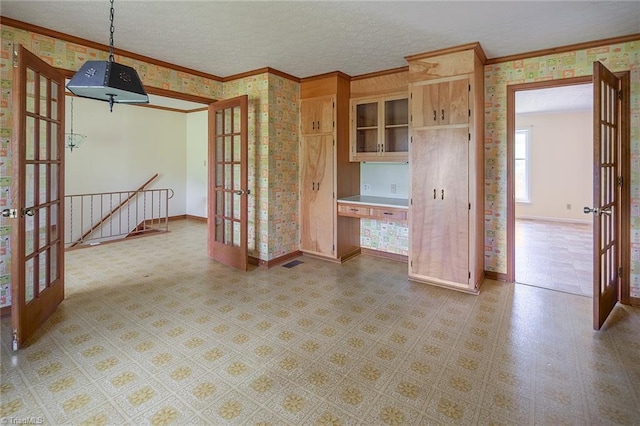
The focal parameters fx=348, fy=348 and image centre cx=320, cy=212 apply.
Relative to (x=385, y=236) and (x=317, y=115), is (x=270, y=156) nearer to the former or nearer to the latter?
(x=317, y=115)

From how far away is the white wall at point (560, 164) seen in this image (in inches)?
304

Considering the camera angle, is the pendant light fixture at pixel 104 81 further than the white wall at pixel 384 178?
No

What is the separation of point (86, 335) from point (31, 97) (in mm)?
1873

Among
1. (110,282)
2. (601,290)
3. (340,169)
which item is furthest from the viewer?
(340,169)

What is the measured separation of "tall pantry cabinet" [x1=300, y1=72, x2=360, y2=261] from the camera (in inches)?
183

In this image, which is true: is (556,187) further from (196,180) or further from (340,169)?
(196,180)

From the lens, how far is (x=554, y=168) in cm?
809

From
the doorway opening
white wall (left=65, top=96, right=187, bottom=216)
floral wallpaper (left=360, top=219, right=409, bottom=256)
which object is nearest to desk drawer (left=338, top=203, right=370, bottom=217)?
floral wallpaper (left=360, top=219, right=409, bottom=256)

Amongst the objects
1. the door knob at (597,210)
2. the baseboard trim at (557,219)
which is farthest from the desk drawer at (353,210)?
the baseboard trim at (557,219)

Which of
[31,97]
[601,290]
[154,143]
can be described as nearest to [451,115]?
[601,290]

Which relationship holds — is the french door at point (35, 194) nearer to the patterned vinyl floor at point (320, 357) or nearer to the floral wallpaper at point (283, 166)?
the patterned vinyl floor at point (320, 357)

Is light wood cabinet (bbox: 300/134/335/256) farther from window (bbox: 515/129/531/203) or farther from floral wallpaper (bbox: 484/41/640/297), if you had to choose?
window (bbox: 515/129/531/203)

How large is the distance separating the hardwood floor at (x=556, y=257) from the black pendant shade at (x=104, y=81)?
4.24 m

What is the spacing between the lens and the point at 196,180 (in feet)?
27.9
